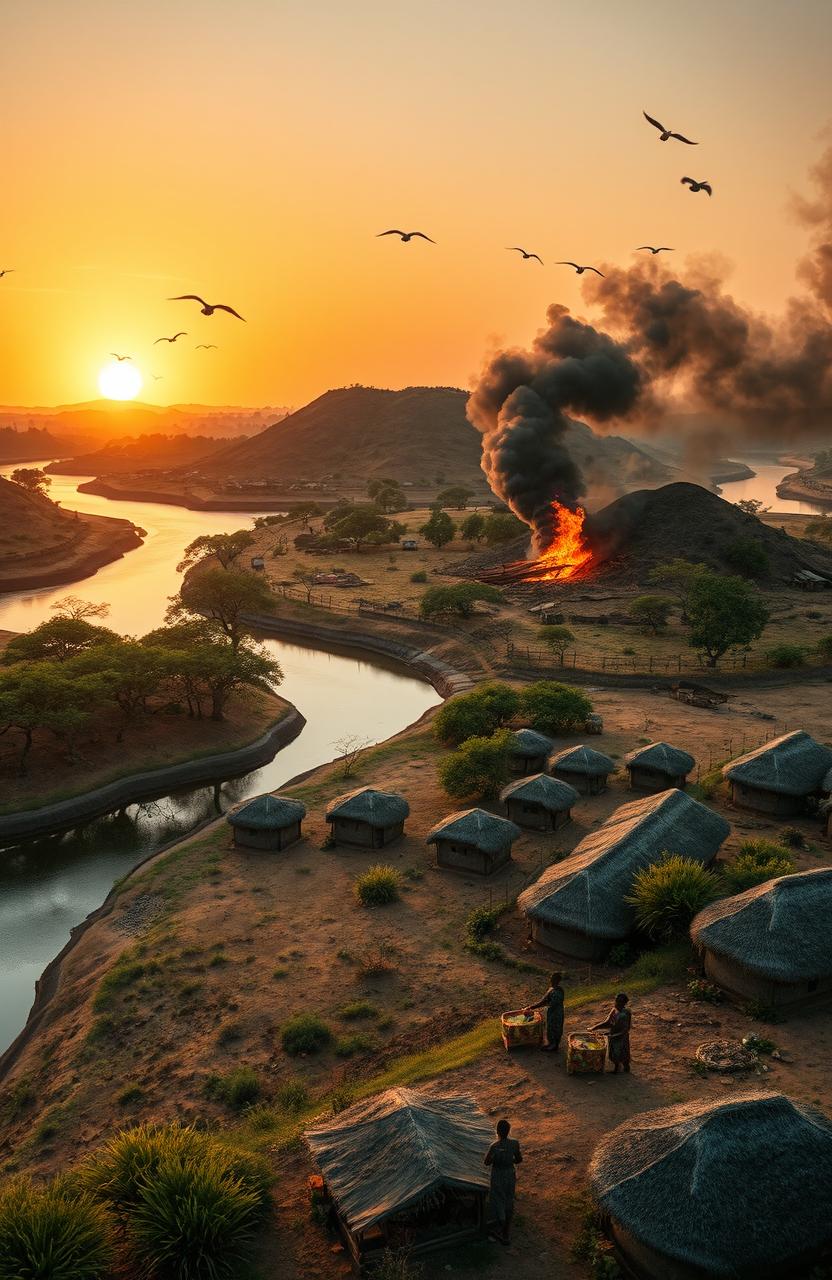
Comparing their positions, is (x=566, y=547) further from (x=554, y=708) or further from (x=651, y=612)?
(x=554, y=708)

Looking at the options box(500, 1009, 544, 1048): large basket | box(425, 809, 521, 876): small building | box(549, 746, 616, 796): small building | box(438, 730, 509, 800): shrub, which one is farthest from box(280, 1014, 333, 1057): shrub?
box(549, 746, 616, 796): small building

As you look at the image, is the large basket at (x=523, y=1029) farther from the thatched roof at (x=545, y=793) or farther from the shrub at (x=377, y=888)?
the thatched roof at (x=545, y=793)

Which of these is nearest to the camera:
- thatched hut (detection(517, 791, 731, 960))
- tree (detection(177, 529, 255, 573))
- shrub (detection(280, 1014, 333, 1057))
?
shrub (detection(280, 1014, 333, 1057))

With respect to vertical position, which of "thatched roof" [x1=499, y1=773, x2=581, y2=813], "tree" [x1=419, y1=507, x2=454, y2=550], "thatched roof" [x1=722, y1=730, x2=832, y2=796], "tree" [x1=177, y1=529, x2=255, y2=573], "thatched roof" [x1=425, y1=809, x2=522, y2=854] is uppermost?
"tree" [x1=419, y1=507, x2=454, y2=550]

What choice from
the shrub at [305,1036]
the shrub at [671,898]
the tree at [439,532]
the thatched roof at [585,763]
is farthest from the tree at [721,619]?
the tree at [439,532]

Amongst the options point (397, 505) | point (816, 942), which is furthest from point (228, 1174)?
point (397, 505)

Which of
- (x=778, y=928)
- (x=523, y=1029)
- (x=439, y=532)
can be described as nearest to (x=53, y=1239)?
(x=523, y=1029)

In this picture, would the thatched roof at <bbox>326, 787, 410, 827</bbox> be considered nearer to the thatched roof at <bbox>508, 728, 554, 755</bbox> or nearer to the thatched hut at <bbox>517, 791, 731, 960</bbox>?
the thatched roof at <bbox>508, 728, 554, 755</bbox>
